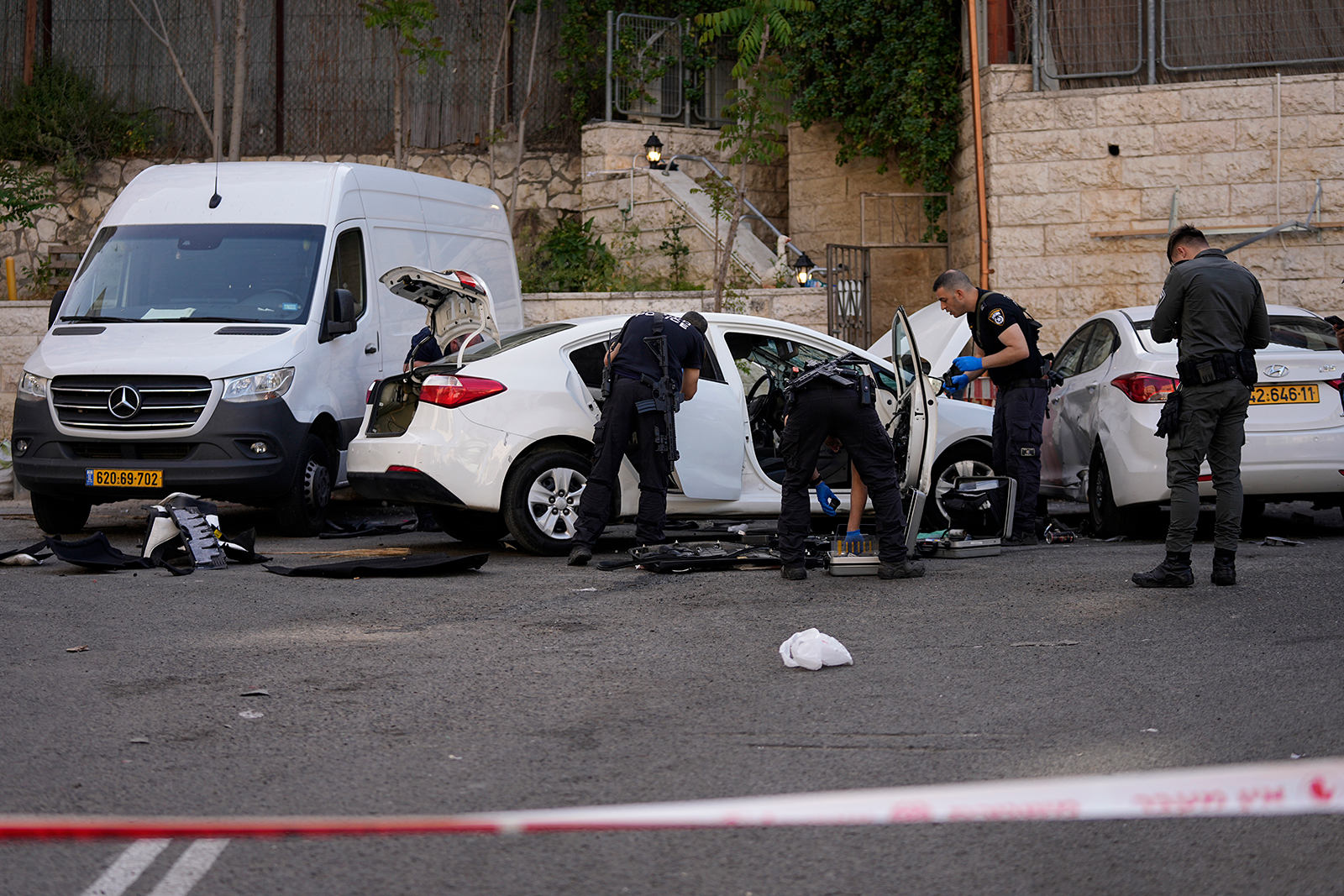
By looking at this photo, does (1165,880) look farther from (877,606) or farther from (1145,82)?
(1145,82)

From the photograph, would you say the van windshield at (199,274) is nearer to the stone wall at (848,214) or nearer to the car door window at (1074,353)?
the car door window at (1074,353)

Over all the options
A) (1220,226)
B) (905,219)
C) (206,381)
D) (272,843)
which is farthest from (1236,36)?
(272,843)

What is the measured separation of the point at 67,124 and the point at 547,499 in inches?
566

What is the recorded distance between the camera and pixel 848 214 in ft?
61.7

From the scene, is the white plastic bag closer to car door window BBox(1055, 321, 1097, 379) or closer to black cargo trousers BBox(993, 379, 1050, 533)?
black cargo trousers BBox(993, 379, 1050, 533)

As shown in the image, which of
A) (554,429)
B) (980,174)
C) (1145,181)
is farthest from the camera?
(980,174)

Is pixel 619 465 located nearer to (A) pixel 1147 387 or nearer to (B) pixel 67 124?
(A) pixel 1147 387

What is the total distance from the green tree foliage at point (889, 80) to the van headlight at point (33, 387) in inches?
430

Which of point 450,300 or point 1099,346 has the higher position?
point 450,300

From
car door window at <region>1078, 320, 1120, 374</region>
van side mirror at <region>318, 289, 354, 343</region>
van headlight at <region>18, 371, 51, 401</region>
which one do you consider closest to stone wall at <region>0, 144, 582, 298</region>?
van side mirror at <region>318, 289, 354, 343</region>

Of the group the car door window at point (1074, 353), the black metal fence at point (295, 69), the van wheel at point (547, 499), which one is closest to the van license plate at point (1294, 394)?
the car door window at point (1074, 353)

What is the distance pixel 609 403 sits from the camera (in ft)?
26.9

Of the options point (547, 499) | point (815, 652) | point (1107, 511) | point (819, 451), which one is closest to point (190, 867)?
point (815, 652)

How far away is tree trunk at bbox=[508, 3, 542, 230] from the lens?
1916cm
